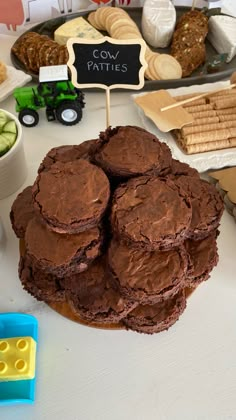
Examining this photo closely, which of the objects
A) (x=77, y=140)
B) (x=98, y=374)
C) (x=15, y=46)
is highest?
(x=15, y=46)

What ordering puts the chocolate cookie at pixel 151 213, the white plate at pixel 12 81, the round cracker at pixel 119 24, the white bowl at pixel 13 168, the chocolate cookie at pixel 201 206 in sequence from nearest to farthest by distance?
the chocolate cookie at pixel 151 213, the chocolate cookie at pixel 201 206, the white bowl at pixel 13 168, the white plate at pixel 12 81, the round cracker at pixel 119 24

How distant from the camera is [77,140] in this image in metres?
1.44

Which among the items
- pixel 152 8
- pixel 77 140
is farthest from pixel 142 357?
pixel 152 8

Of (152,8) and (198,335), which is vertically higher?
(152,8)

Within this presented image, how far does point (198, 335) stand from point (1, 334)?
44 cm

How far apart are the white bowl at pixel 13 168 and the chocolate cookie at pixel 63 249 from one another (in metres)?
0.38

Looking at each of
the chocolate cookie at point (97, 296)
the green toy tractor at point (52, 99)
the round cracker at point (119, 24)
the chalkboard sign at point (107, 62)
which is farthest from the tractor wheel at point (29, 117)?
the chocolate cookie at point (97, 296)

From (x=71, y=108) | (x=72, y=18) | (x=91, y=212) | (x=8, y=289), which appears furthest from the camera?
(x=72, y=18)

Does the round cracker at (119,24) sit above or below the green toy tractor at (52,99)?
above

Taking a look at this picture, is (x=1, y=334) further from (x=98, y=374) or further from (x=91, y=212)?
(x=91, y=212)

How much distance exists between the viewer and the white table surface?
91 cm

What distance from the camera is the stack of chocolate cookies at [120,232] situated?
Result: 2.60 feet

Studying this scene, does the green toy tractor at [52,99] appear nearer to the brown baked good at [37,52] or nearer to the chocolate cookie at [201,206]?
the brown baked good at [37,52]

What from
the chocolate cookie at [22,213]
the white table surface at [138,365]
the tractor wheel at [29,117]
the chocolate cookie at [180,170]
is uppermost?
the chocolate cookie at [180,170]
